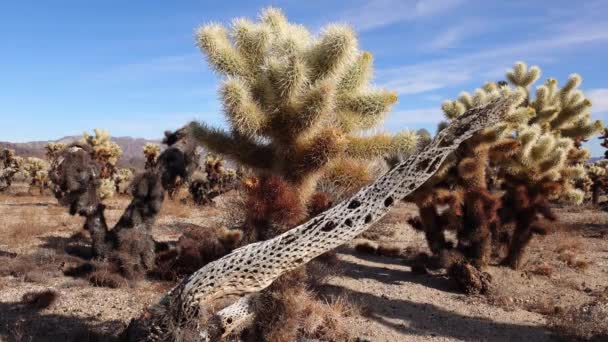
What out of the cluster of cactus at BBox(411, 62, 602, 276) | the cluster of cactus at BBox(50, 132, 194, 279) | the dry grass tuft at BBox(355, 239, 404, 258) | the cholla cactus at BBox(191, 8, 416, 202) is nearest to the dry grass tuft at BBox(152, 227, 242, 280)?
the cluster of cactus at BBox(50, 132, 194, 279)

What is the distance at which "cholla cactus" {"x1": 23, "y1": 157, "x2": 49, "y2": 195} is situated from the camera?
19266 mm

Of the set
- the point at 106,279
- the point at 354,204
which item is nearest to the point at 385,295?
the point at 354,204

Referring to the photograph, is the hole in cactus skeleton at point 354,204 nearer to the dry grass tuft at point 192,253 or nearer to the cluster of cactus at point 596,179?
the dry grass tuft at point 192,253

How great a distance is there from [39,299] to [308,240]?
3.64m

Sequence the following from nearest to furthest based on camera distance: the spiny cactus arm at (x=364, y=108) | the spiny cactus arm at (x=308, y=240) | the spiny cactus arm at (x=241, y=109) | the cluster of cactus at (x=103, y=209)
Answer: the spiny cactus arm at (x=308, y=240), the spiny cactus arm at (x=241, y=109), the spiny cactus arm at (x=364, y=108), the cluster of cactus at (x=103, y=209)

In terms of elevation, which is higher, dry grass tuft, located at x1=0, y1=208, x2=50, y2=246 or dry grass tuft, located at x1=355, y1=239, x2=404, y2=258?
dry grass tuft, located at x1=355, y1=239, x2=404, y2=258

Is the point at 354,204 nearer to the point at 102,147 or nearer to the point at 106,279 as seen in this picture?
the point at 106,279

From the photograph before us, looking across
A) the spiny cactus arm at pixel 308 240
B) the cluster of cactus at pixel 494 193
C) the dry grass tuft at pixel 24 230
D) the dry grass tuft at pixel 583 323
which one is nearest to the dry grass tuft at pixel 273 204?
the spiny cactus arm at pixel 308 240

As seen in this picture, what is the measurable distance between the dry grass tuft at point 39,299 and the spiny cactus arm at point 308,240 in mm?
2336

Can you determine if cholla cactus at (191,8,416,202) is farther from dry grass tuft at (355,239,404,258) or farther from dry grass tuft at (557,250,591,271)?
dry grass tuft at (557,250,591,271)

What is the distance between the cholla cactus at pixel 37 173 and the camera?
1927 cm

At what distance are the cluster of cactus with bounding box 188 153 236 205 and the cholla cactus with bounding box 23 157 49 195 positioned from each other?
593 cm

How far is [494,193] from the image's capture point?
331 inches

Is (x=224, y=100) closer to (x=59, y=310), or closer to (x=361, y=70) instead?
(x=361, y=70)
